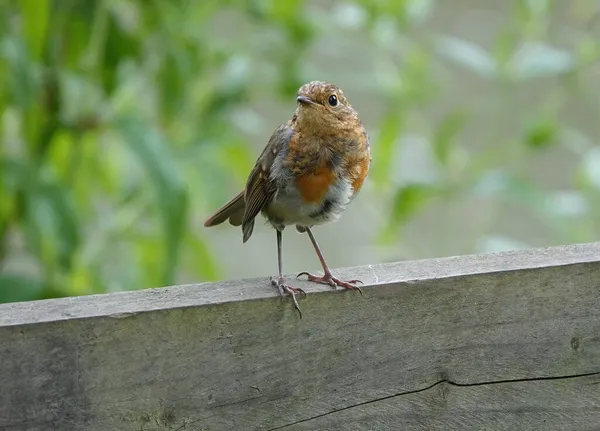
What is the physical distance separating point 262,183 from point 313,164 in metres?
0.15

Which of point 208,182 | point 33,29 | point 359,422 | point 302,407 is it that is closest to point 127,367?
point 302,407

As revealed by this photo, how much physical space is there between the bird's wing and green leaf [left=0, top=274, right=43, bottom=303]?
0.78 metres

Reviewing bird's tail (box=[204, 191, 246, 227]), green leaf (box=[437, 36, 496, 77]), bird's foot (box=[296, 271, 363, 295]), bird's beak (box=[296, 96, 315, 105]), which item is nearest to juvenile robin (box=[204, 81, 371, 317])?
bird's beak (box=[296, 96, 315, 105])

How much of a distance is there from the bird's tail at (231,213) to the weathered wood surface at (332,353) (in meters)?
0.70

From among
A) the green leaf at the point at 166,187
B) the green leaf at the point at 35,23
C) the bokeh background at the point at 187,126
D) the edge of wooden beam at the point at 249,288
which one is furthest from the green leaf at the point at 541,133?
the green leaf at the point at 35,23

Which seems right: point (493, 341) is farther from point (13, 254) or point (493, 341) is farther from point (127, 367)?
point (13, 254)

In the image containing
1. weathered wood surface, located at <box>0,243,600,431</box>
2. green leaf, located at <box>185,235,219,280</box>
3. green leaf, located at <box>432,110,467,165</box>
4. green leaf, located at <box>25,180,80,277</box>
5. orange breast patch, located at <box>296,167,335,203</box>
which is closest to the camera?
weathered wood surface, located at <box>0,243,600,431</box>

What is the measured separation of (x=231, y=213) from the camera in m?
2.77

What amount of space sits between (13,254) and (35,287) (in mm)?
408

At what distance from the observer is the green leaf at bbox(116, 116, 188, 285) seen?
3.01 meters

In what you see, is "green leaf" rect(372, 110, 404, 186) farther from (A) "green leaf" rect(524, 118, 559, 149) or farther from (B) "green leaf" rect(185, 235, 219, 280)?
(B) "green leaf" rect(185, 235, 219, 280)

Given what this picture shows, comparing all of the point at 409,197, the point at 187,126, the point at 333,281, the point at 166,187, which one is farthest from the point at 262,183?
the point at 187,126

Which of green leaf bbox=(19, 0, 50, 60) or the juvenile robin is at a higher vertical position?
green leaf bbox=(19, 0, 50, 60)

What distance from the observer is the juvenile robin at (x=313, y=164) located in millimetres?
2518
